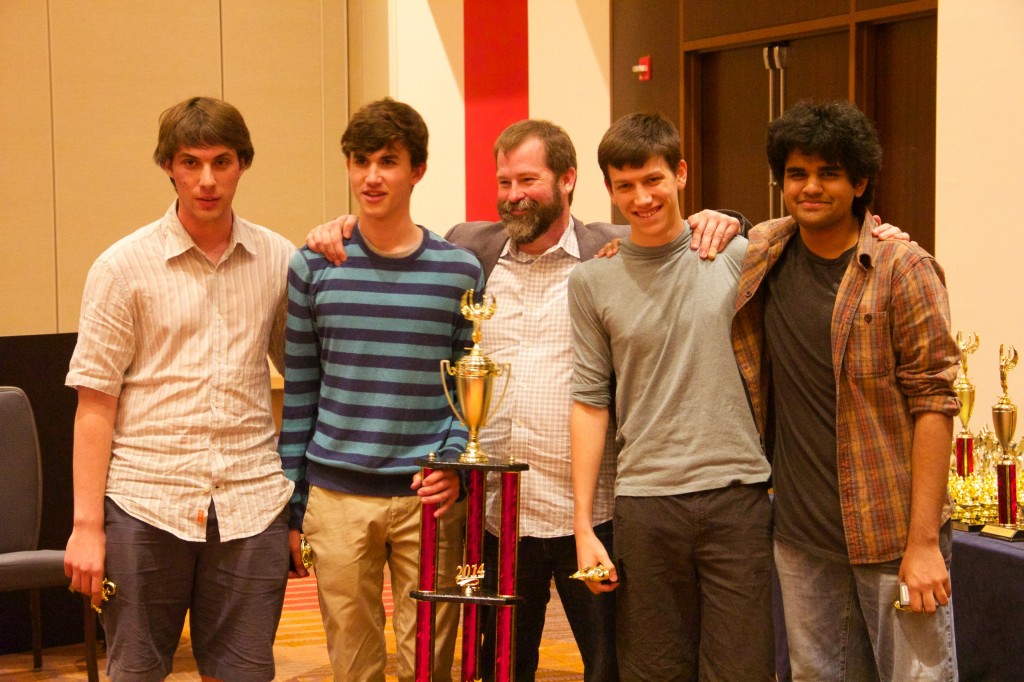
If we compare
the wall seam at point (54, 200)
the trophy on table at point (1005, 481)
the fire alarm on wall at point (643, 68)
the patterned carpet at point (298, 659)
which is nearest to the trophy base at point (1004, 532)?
the trophy on table at point (1005, 481)

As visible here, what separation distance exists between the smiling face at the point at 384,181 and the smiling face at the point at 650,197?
1.53ft

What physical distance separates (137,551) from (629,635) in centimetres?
105

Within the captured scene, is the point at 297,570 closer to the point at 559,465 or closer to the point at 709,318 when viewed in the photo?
the point at 559,465

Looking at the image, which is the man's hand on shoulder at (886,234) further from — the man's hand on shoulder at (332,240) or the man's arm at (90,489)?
the man's arm at (90,489)

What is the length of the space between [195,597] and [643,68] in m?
4.66

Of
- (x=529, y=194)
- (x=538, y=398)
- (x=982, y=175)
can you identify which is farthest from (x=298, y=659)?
(x=982, y=175)

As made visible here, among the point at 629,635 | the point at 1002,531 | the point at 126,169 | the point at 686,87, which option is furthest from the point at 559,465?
the point at 126,169

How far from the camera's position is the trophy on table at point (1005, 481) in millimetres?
3104

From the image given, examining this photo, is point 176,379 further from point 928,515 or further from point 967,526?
point 967,526

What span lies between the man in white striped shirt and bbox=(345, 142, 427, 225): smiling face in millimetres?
265

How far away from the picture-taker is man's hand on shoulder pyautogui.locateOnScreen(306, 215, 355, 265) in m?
2.60

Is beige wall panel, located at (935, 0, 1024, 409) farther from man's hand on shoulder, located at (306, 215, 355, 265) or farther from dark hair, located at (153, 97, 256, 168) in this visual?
dark hair, located at (153, 97, 256, 168)

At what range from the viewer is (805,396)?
2.33 meters

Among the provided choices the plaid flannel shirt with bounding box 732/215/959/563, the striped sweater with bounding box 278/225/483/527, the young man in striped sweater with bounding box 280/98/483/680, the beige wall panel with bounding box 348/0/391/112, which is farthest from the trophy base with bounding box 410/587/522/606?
the beige wall panel with bounding box 348/0/391/112
